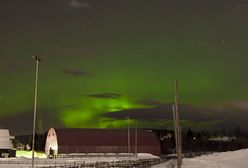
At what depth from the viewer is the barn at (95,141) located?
117 metres

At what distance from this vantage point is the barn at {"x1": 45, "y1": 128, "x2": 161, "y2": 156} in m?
117

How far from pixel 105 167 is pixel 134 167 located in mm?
3819

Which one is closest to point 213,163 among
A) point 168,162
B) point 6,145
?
point 168,162

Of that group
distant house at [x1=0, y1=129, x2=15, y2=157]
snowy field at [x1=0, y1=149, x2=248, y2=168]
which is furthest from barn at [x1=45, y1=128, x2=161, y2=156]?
snowy field at [x1=0, y1=149, x2=248, y2=168]

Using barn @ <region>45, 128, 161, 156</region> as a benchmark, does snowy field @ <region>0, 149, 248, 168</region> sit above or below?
below

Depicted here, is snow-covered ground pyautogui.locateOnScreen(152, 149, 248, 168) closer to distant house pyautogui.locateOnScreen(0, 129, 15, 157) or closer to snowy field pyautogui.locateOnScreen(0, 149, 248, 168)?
snowy field pyautogui.locateOnScreen(0, 149, 248, 168)

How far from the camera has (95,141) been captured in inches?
4793

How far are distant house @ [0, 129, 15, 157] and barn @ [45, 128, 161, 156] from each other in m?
13.4

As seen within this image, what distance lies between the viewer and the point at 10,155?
105 m

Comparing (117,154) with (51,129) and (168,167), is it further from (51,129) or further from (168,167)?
(168,167)

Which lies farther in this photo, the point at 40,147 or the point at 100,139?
the point at 40,147

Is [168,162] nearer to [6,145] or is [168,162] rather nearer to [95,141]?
[6,145]

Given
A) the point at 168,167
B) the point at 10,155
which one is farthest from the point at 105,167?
the point at 10,155

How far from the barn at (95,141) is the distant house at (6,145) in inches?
529
